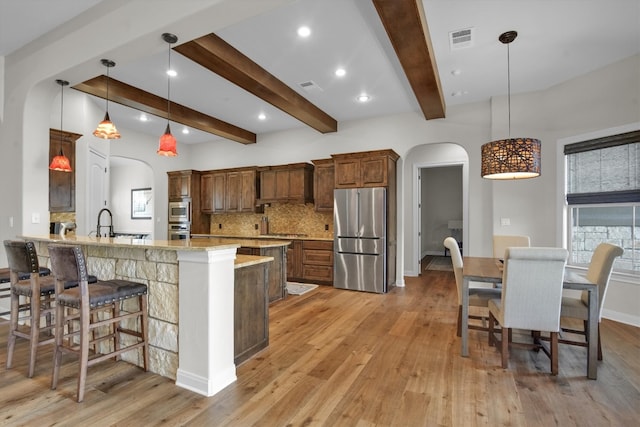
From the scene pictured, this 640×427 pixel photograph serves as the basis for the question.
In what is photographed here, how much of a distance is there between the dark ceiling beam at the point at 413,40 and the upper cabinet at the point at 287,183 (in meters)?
2.70

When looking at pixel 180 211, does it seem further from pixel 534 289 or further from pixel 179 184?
pixel 534 289

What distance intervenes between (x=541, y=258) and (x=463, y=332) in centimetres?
90

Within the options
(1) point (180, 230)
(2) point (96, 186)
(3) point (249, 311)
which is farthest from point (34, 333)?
(1) point (180, 230)

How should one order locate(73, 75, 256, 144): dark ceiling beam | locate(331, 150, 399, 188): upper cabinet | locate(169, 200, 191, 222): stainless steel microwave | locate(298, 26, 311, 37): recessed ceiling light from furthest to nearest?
locate(169, 200, 191, 222): stainless steel microwave → locate(331, 150, 399, 188): upper cabinet → locate(73, 75, 256, 144): dark ceiling beam → locate(298, 26, 311, 37): recessed ceiling light

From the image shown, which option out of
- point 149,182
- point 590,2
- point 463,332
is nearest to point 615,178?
point 590,2

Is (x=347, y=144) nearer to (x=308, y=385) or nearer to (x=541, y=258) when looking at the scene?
(x=541, y=258)

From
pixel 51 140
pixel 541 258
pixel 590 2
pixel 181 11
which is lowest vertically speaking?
pixel 541 258

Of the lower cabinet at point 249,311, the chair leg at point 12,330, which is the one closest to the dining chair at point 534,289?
the lower cabinet at point 249,311

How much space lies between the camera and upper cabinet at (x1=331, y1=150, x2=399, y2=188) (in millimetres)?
5156

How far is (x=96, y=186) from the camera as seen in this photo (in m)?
5.20

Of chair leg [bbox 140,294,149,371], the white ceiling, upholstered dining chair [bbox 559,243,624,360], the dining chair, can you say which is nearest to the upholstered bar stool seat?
chair leg [bbox 140,294,149,371]

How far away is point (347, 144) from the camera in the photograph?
593cm

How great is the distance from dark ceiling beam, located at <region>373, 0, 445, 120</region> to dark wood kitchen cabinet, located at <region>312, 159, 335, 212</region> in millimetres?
2139

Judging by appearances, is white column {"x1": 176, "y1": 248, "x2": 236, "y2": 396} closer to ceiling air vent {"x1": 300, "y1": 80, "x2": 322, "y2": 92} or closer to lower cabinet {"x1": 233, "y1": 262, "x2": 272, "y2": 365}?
lower cabinet {"x1": 233, "y1": 262, "x2": 272, "y2": 365}
